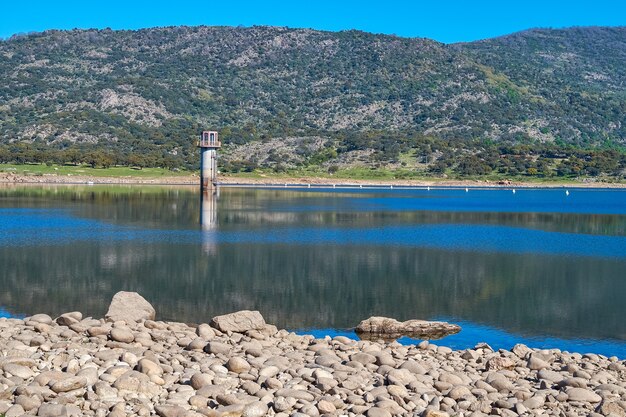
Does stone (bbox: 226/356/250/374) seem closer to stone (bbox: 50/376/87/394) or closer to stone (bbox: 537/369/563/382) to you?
stone (bbox: 50/376/87/394)

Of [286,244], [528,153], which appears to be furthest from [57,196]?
[528,153]

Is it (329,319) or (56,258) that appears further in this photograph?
(56,258)

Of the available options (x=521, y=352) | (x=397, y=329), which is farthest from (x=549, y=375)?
(x=397, y=329)

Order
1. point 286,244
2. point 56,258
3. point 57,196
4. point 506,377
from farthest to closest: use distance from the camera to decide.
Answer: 1. point 57,196
2. point 286,244
3. point 56,258
4. point 506,377

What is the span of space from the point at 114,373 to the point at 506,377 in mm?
8281

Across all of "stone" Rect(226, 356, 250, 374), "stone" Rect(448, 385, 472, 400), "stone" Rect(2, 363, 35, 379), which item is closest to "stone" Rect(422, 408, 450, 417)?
"stone" Rect(448, 385, 472, 400)

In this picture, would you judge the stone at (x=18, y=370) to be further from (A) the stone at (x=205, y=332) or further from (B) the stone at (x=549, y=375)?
(B) the stone at (x=549, y=375)

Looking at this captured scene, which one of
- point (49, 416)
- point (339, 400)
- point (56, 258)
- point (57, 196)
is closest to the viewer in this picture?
point (49, 416)

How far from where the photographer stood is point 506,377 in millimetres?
16953

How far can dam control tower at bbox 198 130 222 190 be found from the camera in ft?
359

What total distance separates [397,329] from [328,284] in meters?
8.92

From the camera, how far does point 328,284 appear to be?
32.1 meters

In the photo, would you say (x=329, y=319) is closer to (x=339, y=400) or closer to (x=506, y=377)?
(x=506, y=377)

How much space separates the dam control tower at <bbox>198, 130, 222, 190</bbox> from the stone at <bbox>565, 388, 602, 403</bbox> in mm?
94861
